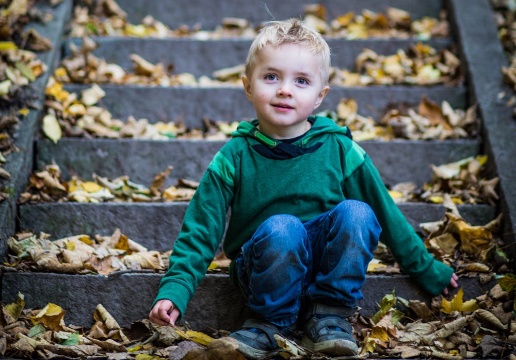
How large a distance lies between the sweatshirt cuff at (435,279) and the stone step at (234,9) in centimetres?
251

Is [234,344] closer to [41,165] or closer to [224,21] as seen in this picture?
[41,165]

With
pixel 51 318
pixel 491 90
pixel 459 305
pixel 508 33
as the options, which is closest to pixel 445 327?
pixel 459 305

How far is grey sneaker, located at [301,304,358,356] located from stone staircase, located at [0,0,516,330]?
0.38 metres

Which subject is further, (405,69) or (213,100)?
(405,69)

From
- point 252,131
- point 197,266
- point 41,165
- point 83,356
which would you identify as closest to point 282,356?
point 197,266

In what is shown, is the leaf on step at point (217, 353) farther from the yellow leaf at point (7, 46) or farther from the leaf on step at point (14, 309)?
the yellow leaf at point (7, 46)

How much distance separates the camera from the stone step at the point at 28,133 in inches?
123

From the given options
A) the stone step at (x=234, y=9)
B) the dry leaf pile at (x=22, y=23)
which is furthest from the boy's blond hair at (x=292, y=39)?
the stone step at (x=234, y=9)

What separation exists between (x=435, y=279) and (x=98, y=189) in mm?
1622

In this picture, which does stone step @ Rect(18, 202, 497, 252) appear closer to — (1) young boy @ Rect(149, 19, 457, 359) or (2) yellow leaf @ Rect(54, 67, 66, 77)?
(1) young boy @ Rect(149, 19, 457, 359)

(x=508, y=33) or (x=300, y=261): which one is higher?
(x=508, y=33)

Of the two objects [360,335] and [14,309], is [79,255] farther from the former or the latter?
[360,335]

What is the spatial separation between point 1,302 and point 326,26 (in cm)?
295

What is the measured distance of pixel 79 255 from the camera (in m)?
3.02
